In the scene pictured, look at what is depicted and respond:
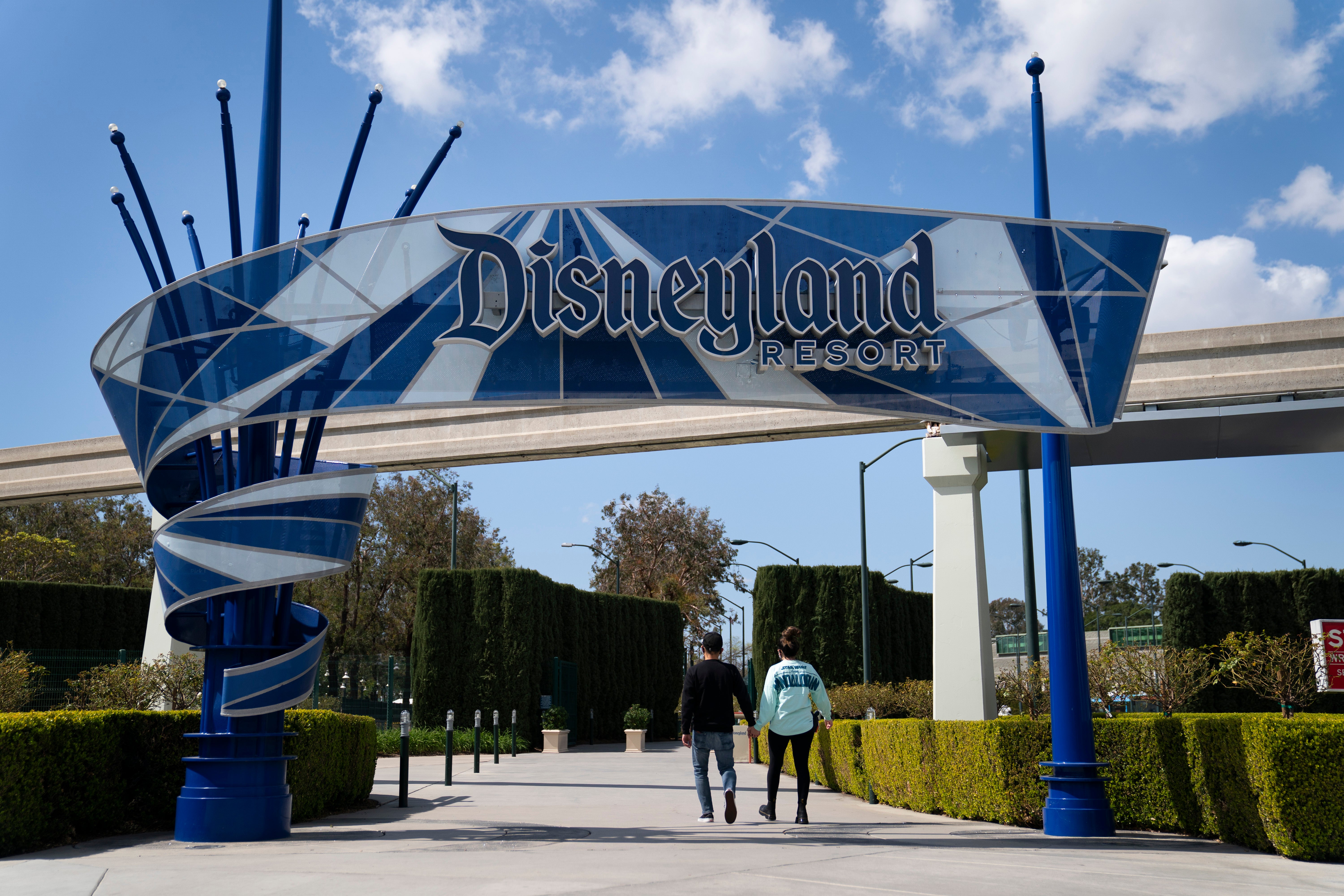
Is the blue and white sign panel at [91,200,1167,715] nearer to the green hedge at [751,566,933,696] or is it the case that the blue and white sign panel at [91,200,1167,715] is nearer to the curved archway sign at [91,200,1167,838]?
the curved archway sign at [91,200,1167,838]

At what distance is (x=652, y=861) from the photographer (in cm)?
707

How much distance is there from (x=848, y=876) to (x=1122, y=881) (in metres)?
1.60

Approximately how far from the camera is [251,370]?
9.52 meters

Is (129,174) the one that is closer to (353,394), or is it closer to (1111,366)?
(353,394)

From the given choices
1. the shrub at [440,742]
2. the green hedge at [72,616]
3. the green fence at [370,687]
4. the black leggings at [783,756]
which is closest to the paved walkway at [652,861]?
Result: the black leggings at [783,756]

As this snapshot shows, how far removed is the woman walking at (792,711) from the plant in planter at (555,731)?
1809 centimetres

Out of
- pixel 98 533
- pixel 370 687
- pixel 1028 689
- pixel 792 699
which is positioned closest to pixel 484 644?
pixel 370 687

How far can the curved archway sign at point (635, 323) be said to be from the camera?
375 inches

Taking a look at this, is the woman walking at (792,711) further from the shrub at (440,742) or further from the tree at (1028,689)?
the shrub at (440,742)

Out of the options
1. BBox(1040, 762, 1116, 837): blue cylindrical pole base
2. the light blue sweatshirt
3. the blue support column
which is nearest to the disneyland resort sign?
the blue support column

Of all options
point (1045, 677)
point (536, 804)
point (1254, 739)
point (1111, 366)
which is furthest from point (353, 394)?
point (1045, 677)

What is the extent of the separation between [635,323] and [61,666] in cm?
2050

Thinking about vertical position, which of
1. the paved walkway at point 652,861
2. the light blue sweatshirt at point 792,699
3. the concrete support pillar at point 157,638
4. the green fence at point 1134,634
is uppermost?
the green fence at point 1134,634

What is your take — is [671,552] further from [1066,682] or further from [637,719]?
[1066,682]
